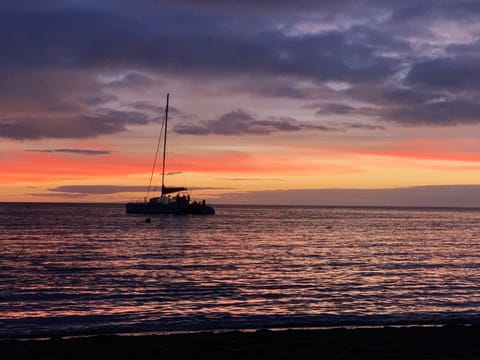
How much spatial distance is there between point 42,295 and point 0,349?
12717 millimetres

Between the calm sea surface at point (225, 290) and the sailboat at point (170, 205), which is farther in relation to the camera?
the sailboat at point (170, 205)

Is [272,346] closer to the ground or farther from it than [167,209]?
closer to the ground

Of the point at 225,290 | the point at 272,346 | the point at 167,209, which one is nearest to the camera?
the point at 272,346

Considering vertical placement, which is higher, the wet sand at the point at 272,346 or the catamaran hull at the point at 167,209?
the catamaran hull at the point at 167,209

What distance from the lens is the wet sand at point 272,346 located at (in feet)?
48.5

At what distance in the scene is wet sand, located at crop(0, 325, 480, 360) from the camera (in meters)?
14.8

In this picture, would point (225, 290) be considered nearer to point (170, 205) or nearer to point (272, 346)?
point (272, 346)

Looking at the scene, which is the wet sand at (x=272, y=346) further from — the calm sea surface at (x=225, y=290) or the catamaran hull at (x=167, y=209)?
the catamaran hull at (x=167, y=209)

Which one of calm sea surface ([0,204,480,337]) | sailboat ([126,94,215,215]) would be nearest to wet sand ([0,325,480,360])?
calm sea surface ([0,204,480,337])

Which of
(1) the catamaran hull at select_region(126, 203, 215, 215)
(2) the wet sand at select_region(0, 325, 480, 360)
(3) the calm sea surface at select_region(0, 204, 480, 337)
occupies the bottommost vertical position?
(3) the calm sea surface at select_region(0, 204, 480, 337)

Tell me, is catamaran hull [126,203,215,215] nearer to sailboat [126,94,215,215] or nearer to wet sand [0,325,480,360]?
sailboat [126,94,215,215]

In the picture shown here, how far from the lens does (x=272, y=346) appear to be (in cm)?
1584

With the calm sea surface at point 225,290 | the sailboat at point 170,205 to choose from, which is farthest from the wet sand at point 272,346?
the sailboat at point 170,205

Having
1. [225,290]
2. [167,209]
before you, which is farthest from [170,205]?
[225,290]
